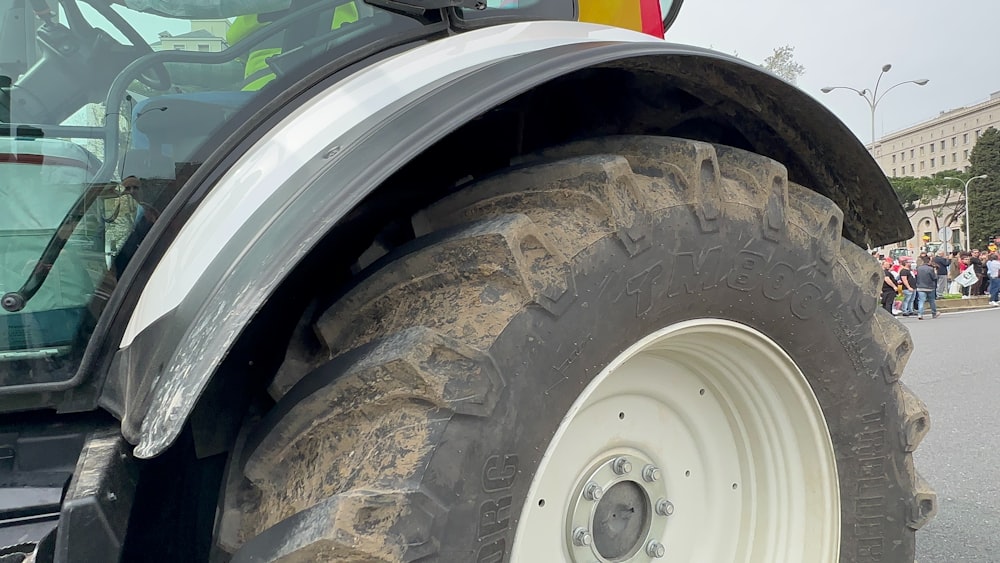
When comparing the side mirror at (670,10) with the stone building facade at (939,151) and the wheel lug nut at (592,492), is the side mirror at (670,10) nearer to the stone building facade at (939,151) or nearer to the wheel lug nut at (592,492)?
the wheel lug nut at (592,492)

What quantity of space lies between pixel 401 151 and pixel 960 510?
9.53 feet

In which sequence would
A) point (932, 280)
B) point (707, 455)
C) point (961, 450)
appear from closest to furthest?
1. point (707, 455)
2. point (961, 450)
3. point (932, 280)

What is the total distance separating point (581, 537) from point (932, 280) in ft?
46.1

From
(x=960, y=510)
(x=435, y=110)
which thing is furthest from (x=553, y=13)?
(x=960, y=510)

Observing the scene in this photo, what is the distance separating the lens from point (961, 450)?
12.1 ft

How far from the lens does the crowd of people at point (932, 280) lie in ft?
43.0

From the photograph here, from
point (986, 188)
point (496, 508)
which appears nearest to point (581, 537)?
point (496, 508)

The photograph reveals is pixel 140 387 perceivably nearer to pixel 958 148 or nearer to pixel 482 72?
pixel 482 72

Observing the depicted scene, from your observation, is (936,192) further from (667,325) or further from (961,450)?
(667,325)

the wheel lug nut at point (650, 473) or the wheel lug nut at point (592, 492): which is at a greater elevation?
the wheel lug nut at point (650, 473)

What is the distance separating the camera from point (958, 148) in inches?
2840

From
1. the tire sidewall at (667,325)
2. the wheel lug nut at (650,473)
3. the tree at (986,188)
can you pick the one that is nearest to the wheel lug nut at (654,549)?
the wheel lug nut at (650,473)

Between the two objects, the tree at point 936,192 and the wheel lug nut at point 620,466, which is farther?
the tree at point 936,192

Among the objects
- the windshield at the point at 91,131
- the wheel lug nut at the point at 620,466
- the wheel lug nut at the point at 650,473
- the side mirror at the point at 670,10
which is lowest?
the wheel lug nut at the point at 650,473
